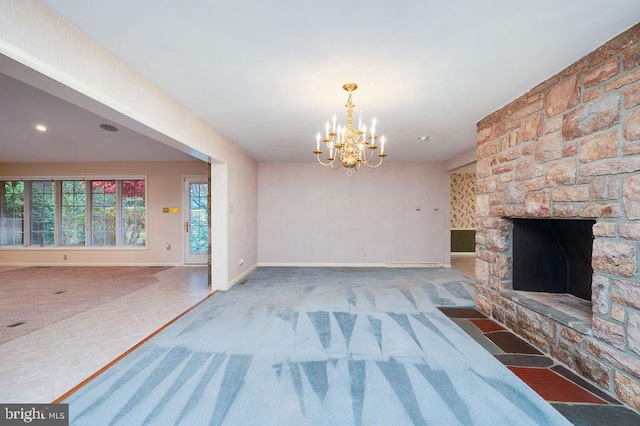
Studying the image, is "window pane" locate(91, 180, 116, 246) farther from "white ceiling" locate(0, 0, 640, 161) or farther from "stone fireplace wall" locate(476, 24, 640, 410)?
"stone fireplace wall" locate(476, 24, 640, 410)

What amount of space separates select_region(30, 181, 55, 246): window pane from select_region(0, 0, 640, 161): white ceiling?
21.1ft

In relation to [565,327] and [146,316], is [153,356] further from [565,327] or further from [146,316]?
[565,327]

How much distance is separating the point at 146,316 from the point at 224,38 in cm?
324

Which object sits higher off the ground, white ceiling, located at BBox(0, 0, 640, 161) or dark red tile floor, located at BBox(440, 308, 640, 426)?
white ceiling, located at BBox(0, 0, 640, 161)

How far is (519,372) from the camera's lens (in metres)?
2.26

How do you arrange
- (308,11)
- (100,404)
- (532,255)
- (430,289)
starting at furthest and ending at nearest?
(430,289)
(532,255)
(100,404)
(308,11)

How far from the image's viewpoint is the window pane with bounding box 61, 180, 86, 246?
7055mm

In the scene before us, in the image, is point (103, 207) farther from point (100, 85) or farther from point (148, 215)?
point (100, 85)

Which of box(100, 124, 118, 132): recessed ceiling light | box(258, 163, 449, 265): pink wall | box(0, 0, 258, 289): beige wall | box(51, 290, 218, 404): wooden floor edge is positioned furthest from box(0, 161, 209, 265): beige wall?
box(51, 290, 218, 404): wooden floor edge

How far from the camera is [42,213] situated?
7109mm

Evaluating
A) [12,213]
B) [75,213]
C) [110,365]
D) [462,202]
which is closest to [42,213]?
[12,213]

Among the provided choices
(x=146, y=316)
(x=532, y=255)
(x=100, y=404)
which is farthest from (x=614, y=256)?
(x=146, y=316)

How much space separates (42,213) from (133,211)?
227 centimetres

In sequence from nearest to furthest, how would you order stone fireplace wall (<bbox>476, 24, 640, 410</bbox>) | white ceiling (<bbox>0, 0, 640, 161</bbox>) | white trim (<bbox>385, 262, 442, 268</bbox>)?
white ceiling (<bbox>0, 0, 640, 161</bbox>), stone fireplace wall (<bbox>476, 24, 640, 410</bbox>), white trim (<bbox>385, 262, 442, 268</bbox>)
